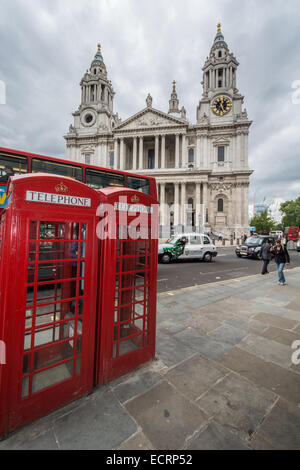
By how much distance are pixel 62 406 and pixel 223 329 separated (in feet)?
9.41

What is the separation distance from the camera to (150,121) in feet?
132

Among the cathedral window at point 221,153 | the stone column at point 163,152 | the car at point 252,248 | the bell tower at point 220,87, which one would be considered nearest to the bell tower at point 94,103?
the stone column at point 163,152

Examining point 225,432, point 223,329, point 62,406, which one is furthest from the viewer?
point 223,329

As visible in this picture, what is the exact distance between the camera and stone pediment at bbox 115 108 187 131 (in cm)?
3941

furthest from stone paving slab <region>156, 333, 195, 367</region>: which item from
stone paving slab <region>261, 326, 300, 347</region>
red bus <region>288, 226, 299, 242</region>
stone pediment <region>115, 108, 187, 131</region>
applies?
stone pediment <region>115, 108, 187, 131</region>

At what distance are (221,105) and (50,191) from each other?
49.2 m

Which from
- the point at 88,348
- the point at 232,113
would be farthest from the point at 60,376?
the point at 232,113

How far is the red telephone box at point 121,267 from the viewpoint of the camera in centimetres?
220

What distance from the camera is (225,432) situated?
A: 1.75m

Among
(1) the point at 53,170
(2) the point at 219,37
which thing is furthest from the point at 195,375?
(2) the point at 219,37

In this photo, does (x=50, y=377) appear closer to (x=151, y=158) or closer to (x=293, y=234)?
(x=293, y=234)
